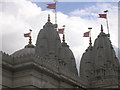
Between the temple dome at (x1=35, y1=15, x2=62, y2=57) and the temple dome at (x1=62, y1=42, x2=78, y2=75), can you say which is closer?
the temple dome at (x1=35, y1=15, x2=62, y2=57)

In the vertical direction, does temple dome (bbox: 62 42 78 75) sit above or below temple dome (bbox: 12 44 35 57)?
below

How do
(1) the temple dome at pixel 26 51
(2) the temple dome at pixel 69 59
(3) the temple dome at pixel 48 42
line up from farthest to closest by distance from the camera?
(2) the temple dome at pixel 69 59 < (3) the temple dome at pixel 48 42 < (1) the temple dome at pixel 26 51

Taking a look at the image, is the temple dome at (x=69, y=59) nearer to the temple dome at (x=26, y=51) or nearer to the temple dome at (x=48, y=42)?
the temple dome at (x=48, y=42)

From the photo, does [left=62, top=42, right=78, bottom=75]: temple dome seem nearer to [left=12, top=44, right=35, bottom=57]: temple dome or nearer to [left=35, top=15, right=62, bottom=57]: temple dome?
[left=35, top=15, right=62, bottom=57]: temple dome

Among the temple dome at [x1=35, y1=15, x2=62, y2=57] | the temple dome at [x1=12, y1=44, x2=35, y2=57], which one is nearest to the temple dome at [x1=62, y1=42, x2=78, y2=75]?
the temple dome at [x1=35, y1=15, x2=62, y2=57]

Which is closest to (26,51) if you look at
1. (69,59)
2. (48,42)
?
(48,42)

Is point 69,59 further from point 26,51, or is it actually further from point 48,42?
point 26,51

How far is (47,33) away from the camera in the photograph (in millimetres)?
31375

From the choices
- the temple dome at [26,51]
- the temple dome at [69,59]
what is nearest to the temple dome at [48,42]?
the temple dome at [26,51]

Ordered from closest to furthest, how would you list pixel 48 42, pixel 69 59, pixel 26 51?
pixel 26 51 < pixel 48 42 < pixel 69 59

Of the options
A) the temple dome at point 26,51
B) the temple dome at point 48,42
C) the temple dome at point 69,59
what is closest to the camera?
the temple dome at point 26,51

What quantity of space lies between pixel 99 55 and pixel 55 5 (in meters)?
7.25

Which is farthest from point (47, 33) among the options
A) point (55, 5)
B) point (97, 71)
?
point (97, 71)

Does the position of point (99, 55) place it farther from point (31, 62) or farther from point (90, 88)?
point (31, 62)
